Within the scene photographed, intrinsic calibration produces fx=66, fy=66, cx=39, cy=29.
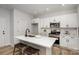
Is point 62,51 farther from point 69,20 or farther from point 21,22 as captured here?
point 21,22

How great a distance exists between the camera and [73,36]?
104 centimetres

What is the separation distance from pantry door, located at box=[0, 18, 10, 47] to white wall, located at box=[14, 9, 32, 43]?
148 mm

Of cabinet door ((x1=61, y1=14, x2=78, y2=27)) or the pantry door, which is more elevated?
cabinet door ((x1=61, y1=14, x2=78, y2=27))

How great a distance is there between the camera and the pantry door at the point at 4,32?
44.8 inches

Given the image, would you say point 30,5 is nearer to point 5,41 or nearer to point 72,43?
point 5,41

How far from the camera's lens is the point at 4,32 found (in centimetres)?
116

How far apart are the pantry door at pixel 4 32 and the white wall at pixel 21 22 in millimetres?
148

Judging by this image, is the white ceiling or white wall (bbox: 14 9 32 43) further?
white wall (bbox: 14 9 32 43)

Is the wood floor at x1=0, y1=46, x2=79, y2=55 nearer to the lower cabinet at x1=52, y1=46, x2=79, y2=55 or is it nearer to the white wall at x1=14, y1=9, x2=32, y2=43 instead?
the lower cabinet at x1=52, y1=46, x2=79, y2=55

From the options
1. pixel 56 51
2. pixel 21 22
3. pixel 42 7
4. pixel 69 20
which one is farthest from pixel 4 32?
pixel 69 20

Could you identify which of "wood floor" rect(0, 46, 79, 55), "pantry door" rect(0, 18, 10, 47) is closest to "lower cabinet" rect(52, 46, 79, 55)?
"wood floor" rect(0, 46, 79, 55)

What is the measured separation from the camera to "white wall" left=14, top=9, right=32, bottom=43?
44.7 inches

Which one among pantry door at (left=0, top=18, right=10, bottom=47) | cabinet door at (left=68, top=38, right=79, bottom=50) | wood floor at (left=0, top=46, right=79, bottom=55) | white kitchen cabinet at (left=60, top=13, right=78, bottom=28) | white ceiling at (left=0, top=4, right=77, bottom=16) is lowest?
wood floor at (left=0, top=46, right=79, bottom=55)
